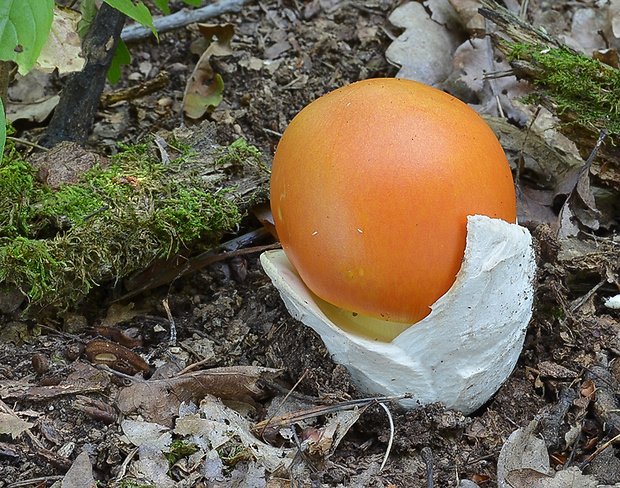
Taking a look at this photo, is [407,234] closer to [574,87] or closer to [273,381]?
[273,381]

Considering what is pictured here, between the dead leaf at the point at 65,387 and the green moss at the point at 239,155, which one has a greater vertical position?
the green moss at the point at 239,155

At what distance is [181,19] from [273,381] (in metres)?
2.78

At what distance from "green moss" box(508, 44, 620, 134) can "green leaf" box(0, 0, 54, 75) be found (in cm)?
227

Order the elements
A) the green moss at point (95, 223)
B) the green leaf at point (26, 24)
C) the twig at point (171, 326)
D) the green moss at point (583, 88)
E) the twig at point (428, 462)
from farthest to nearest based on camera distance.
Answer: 1. the green moss at point (583, 88)
2. the twig at point (171, 326)
3. the green moss at point (95, 223)
4. the twig at point (428, 462)
5. the green leaf at point (26, 24)

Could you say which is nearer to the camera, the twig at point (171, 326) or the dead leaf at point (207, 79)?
the twig at point (171, 326)

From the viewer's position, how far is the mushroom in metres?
2.10

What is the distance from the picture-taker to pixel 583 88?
3119 millimetres

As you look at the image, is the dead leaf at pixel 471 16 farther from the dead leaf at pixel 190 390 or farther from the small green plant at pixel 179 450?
the small green plant at pixel 179 450

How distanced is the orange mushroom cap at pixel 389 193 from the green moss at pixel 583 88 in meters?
1.09

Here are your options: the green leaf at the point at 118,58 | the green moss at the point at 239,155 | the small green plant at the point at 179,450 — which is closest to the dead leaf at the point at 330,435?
the small green plant at the point at 179,450

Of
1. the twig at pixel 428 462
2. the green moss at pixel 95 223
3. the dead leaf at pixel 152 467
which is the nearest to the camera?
the dead leaf at pixel 152 467

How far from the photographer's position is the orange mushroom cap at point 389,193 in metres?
2.09

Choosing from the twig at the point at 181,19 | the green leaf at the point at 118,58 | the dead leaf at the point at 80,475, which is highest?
the green leaf at the point at 118,58

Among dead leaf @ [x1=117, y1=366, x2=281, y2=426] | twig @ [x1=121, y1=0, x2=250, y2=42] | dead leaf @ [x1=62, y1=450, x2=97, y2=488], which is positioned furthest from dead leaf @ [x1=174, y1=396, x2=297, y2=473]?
twig @ [x1=121, y1=0, x2=250, y2=42]
